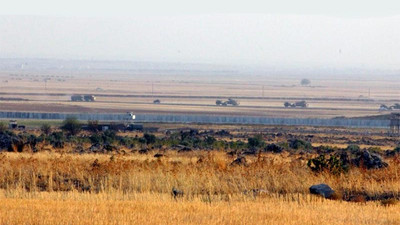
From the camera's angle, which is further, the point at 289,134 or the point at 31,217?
the point at 289,134

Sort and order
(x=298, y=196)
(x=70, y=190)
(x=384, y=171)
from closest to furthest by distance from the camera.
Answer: (x=298, y=196) → (x=70, y=190) → (x=384, y=171)

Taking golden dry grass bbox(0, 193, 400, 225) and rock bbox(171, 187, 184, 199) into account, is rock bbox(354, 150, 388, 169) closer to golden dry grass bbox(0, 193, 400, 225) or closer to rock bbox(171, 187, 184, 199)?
golden dry grass bbox(0, 193, 400, 225)

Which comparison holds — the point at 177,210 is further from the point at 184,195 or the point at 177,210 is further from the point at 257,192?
the point at 257,192

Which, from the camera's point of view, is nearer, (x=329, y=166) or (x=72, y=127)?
(x=329, y=166)

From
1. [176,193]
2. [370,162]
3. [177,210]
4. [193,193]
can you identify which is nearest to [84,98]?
[370,162]

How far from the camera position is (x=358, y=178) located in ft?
61.5

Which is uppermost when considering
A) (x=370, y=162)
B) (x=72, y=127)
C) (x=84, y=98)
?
(x=370, y=162)

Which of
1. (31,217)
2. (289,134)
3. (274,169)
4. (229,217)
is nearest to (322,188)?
(274,169)

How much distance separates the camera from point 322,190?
17359mm

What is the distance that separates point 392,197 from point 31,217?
25.8 feet

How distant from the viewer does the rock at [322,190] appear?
17.2 meters

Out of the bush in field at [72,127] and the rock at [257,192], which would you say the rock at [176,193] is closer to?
the rock at [257,192]

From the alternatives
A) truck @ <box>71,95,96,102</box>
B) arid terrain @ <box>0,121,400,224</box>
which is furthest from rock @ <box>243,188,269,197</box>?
truck @ <box>71,95,96,102</box>

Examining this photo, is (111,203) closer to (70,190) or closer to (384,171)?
(70,190)
